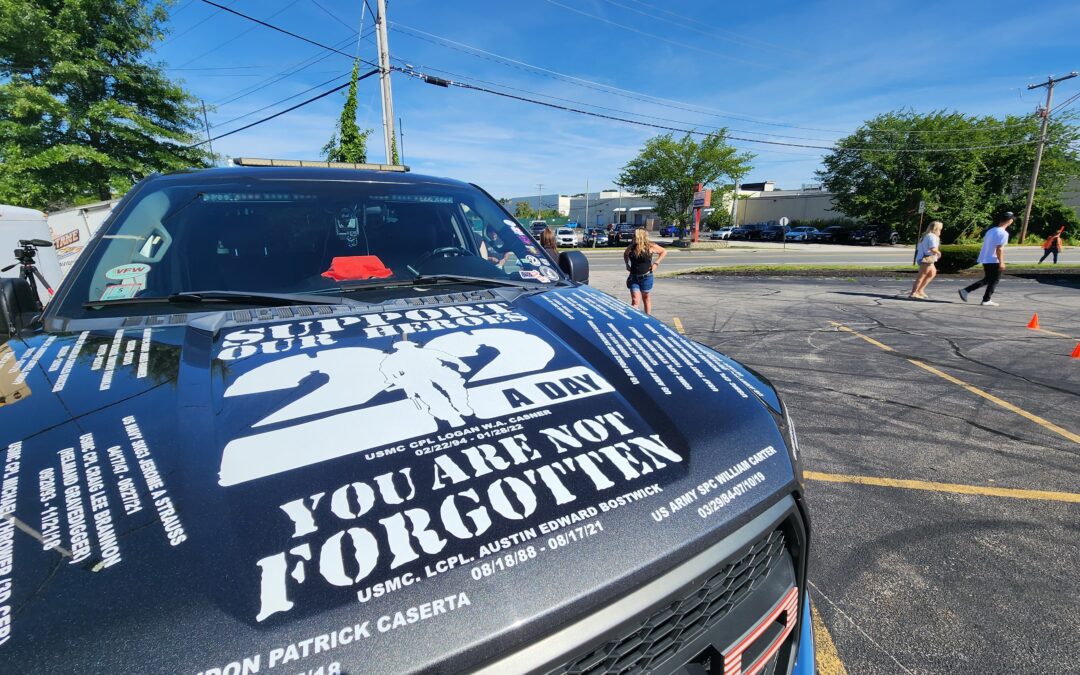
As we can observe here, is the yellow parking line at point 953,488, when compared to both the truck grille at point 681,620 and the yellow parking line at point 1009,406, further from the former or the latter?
the truck grille at point 681,620

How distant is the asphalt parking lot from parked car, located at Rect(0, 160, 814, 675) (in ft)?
3.43

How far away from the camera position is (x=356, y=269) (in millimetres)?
2119

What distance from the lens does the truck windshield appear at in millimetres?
1856

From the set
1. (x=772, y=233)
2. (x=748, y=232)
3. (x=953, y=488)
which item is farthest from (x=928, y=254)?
(x=748, y=232)

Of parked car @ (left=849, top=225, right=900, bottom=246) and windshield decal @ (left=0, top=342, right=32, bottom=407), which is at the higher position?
windshield decal @ (left=0, top=342, right=32, bottom=407)

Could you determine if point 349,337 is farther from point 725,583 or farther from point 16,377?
point 725,583

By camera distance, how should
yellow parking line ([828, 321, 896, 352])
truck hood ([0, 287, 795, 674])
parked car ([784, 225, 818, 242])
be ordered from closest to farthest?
truck hood ([0, 287, 795, 674]) < yellow parking line ([828, 321, 896, 352]) < parked car ([784, 225, 818, 242])

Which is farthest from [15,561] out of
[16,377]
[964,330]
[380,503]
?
[964,330]

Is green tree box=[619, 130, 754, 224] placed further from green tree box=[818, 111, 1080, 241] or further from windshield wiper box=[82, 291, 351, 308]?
windshield wiper box=[82, 291, 351, 308]

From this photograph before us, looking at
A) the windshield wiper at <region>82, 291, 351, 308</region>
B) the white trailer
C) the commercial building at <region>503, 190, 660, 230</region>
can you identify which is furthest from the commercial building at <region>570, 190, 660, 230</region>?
the windshield wiper at <region>82, 291, 351, 308</region>

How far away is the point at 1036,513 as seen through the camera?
8.89 feet

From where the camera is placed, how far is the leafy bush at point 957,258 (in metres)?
14.6

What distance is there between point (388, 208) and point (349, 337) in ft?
3.76

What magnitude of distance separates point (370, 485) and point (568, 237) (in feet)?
109
